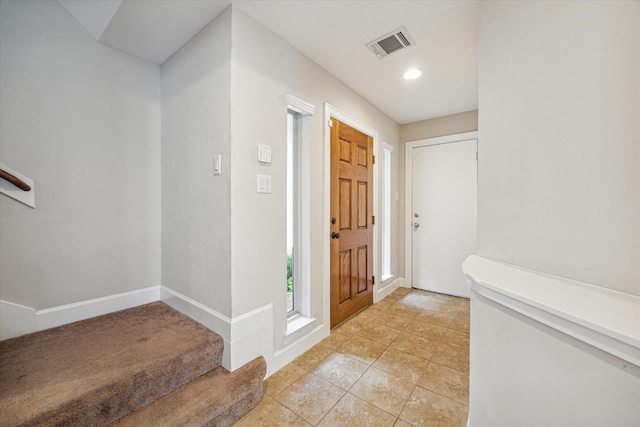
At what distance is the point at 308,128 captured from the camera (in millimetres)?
2086

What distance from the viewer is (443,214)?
133 inches

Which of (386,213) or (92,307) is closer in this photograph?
(92,307)

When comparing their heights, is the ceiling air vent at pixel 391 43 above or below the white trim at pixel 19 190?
above

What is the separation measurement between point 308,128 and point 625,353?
2.00m

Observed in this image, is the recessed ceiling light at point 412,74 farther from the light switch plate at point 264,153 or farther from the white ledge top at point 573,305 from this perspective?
the white ledge top at point 573,305

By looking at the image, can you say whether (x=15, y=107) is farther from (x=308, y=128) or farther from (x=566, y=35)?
(x=566, y=35)

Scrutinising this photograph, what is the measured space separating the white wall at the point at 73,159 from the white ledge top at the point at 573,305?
2390 mm

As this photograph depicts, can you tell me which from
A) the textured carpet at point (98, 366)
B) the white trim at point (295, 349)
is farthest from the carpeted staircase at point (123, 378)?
the white trim at point (295, 349)

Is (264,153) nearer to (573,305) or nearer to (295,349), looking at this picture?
(295,349)

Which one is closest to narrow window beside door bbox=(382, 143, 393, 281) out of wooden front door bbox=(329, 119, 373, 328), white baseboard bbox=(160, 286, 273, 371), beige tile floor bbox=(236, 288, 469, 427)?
wooden front door bbox=(329, 119, 373, 328)

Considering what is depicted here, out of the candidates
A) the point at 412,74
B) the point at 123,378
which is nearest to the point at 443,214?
the point at 412,74

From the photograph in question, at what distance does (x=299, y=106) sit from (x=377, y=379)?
2057 mm

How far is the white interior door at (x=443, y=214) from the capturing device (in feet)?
10.5

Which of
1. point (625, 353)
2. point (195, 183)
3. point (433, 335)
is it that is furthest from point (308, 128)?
point (433, 335)
